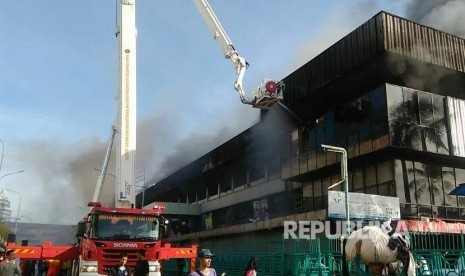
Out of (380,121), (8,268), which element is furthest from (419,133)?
(8,268)

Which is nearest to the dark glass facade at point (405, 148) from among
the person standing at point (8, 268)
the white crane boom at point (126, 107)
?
the white crane boom at point (126, 107)

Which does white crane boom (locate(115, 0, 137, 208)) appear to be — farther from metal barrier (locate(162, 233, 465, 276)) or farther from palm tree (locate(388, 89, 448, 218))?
palm tree (locate(388, 89, 448, 218))

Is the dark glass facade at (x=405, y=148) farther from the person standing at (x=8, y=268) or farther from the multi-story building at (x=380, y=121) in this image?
the person standing at (x=8, y=268)

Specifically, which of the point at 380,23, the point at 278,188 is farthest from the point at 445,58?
the point at 278,188

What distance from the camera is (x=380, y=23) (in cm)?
2392

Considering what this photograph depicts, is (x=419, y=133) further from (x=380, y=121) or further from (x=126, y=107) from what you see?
(x=126, y=107)

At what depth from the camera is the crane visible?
88.6 feet

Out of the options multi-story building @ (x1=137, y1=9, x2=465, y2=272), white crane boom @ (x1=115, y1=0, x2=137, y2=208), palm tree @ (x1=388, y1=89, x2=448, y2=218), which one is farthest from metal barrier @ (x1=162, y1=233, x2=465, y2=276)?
white crane boom @ (x1=115, y1=0, x2=137, y2=208)

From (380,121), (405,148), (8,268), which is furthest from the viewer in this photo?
(380,121)

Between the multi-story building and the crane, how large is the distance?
2298mm

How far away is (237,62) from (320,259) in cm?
1610

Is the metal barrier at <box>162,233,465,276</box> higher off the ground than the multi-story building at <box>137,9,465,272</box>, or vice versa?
the multi-story building at <box>137,9,465,272</box>

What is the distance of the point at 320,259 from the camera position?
14281 mm

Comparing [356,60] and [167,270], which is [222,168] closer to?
[167,270]
